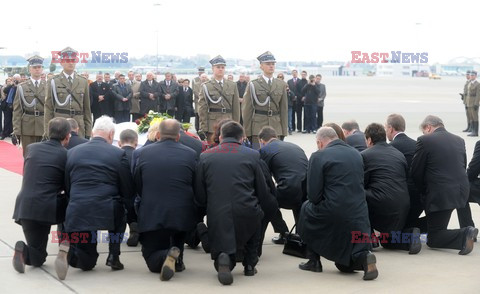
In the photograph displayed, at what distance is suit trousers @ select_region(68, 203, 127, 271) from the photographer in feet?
24.6

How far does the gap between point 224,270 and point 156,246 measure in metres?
0.73

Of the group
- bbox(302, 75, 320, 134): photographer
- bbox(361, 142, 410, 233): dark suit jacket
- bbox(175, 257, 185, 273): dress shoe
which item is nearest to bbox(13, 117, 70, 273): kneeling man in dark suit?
bbox(175, 257, 185, 273): dress shoe

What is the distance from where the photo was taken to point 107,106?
2277 cm

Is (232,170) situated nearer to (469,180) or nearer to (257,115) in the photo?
(469,180)

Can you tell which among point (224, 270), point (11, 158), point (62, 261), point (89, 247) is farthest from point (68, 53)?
point (11, 158)

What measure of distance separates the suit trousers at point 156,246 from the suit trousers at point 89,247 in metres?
0.27

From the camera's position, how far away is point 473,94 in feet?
81.9

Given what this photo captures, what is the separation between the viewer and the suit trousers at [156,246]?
24.3 ft

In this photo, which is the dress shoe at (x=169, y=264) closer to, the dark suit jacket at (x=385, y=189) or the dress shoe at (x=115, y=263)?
the dress shoe at (x=115, y=263)

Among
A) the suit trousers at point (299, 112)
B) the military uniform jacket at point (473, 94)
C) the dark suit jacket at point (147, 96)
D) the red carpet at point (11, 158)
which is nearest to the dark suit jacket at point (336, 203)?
the red carpet at point (11, 158)

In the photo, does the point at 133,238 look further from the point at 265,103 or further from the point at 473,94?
the point at 473,94

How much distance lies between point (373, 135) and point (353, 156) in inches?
42.7

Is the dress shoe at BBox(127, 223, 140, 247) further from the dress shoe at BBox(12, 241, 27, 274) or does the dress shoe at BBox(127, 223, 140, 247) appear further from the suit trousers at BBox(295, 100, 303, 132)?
the suit trousers at BBox(295, 100, 303, 132)

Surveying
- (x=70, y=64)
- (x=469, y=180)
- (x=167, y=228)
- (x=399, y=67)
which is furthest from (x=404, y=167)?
(x=399, y=67)
